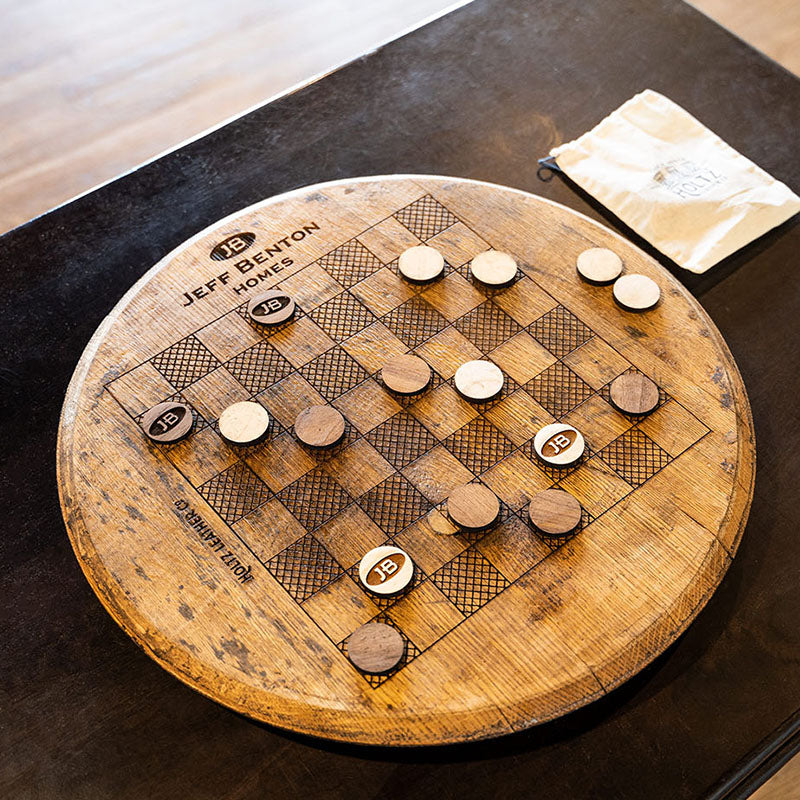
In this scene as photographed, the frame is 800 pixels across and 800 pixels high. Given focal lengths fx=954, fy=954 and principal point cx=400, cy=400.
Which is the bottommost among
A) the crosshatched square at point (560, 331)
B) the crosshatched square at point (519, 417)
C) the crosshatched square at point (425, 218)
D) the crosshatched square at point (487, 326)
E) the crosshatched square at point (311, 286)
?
the crosshatched square at point (519, 417)

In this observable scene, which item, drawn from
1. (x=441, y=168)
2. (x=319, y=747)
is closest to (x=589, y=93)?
(x=441, y=168)

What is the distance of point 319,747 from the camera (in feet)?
7.27

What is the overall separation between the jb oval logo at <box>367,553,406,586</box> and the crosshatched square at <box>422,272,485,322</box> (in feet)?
2.25

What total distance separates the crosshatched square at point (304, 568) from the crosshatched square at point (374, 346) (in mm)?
490

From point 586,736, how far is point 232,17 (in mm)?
3620

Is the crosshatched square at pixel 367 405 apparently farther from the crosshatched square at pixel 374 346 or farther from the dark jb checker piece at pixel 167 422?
the dark jb checker piece at pixel 167 422

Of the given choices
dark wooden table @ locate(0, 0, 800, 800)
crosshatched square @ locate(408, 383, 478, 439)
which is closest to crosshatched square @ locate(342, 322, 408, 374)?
crosshatched square @ locate(408, 383, 478, 439)

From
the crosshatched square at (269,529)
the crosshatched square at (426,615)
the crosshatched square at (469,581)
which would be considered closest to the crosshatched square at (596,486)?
the crosshatched square at (469,581)

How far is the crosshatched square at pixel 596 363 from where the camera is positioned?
91.5 inches

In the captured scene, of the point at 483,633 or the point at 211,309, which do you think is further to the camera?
the point at 211,309

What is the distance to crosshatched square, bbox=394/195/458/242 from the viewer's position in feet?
8.53

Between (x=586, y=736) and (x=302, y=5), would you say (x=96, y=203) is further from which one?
(x=586, y=736)

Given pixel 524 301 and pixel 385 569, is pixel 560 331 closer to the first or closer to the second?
pixel 524 301

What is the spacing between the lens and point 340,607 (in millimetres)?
2016
